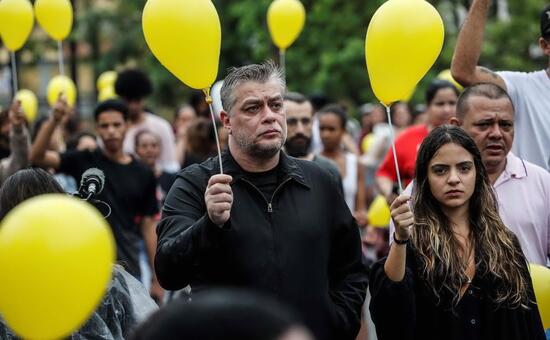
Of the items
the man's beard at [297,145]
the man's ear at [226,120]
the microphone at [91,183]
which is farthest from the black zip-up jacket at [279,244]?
the man's beard at [297,145]

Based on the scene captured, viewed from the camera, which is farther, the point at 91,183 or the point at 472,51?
the point at 472,51

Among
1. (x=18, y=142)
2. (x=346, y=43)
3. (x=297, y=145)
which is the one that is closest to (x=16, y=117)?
(x=18, y=142)

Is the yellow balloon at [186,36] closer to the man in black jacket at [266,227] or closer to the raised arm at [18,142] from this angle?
the man in black jacket at [266,227]

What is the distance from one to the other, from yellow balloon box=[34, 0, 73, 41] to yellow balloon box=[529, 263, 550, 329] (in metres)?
4.63

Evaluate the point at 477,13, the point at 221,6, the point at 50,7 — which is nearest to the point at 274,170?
the point at 477,13

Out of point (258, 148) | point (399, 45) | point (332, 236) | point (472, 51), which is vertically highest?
point (399, 45)

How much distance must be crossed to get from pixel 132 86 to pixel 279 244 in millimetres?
6902

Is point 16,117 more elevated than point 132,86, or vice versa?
point 16,117

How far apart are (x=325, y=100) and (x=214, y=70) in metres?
9.98

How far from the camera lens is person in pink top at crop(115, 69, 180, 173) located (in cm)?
1105

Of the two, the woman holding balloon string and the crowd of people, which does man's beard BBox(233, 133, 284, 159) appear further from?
the woman holding balloon string

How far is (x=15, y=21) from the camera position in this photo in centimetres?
842

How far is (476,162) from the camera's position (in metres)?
5.44

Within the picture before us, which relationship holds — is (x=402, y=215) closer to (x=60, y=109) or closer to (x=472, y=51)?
(x=472, y=51)
